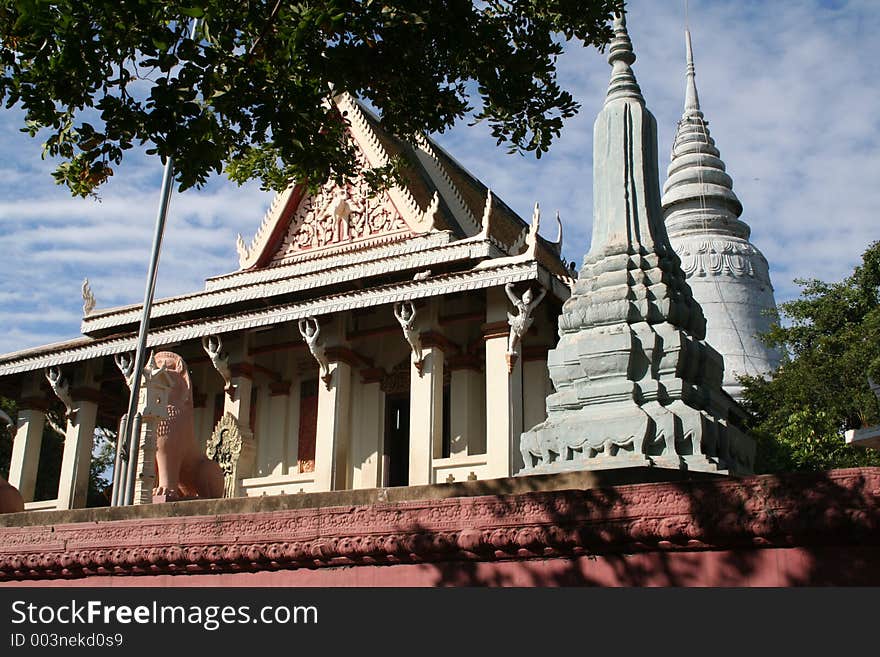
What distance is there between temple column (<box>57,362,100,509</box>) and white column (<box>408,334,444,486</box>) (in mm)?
7249

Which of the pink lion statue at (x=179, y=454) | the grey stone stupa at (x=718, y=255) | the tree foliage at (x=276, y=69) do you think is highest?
the grey stone stupa at (x=718, y=255)

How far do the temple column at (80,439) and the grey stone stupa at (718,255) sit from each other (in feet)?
47.4

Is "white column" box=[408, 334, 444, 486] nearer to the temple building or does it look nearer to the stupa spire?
the temple building

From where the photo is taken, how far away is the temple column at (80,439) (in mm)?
18422

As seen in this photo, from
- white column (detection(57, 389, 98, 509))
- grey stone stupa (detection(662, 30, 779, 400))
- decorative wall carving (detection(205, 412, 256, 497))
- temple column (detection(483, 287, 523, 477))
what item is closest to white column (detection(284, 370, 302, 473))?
decorative wall carving (detection(205, 412, 256, 497))

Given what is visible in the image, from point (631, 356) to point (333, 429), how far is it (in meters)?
10.2

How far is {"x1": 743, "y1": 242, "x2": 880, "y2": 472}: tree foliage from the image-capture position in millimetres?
16141

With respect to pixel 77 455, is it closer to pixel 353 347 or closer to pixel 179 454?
pixel 353 347

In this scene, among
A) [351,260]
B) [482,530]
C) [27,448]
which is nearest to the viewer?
[482,530]

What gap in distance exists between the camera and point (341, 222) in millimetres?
18266

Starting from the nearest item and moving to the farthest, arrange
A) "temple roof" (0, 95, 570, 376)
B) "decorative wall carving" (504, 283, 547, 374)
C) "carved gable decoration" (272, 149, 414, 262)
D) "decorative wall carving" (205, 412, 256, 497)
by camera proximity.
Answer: "decorative wall carving" (504, 283, 547, 374), "temple roof" (0, 95, 570, 376), "decorative wall carving" (205, 412, 256, 497), "carved gable decoration" (272, 149, 414, 262)

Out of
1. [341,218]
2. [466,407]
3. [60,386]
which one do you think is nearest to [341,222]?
[341,218]

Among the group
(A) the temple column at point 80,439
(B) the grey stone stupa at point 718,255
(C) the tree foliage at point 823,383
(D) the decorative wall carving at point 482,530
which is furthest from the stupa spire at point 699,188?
(D) the decorative wall carving at point 482,530

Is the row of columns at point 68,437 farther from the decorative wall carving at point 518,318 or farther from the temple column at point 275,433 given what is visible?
the decorative wall carving at point 518,318
